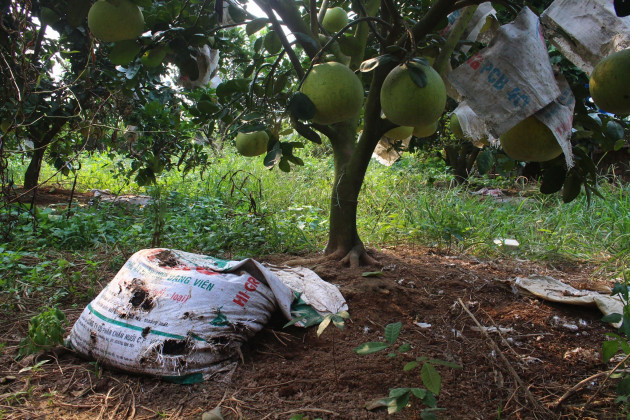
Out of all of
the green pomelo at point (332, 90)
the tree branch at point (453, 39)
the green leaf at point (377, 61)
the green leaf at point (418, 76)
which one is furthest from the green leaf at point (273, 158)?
the tree branch at point (453, 39)

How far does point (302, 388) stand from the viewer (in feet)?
4.75

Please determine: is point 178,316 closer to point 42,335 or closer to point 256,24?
point 42,335

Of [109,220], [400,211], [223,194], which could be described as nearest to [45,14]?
[109,220]

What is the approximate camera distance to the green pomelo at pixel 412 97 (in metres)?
1.21

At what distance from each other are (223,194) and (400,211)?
2.05 m

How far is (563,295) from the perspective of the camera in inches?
82.1

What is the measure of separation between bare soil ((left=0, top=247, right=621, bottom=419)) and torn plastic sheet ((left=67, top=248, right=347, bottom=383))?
0.22 ft

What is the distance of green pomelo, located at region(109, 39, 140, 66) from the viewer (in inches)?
61.1

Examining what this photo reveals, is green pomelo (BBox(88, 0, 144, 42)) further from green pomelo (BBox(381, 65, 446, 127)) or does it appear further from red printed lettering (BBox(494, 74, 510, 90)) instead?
red printed lettering (BBox(494, 74, 510, 90))

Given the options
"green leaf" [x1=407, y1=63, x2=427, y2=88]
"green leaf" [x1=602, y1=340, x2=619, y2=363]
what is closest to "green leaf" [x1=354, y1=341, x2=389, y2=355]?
"green leaf" [x1=602, y1=340, x2=619, y2=363]

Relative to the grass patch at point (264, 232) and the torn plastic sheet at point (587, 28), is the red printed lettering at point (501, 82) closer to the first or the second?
the torn plastic sheet at point (587, 28)

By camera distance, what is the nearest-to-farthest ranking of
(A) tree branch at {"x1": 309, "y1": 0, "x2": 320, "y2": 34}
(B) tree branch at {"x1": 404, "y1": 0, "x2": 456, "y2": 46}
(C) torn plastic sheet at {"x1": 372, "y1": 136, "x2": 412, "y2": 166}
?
1. (B) tree branch at {"x1": 404, "y1": 0, "x2": 456, "y2": 46}
2. (A) tree branch at {"x1": 309, "y1": 0, "x2": 320, "y2": 34}
3. (C) torn plastic sheet at {"x1": 372, "y1": 136, "x2": 412, "y2": 166}

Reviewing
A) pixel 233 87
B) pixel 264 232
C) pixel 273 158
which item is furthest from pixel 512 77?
pixel 264 232

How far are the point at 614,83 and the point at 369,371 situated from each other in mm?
1082
